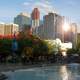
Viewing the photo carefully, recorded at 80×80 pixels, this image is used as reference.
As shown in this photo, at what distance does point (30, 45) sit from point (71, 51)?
97.6 metres

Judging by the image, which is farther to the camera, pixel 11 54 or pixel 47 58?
pixel 47 58

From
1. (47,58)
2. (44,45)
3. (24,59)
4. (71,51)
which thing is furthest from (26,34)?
(71,51)

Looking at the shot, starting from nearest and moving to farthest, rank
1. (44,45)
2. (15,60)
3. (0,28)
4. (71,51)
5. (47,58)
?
(15,60) → (44,45) → (47,58) → (0,28) → (71,51)

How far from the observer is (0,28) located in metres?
167

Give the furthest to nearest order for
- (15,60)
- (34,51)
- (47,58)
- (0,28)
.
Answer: (0,28) → (47,58) → (34,51) → (15,60)

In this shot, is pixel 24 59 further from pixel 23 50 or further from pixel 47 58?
pixel 47 58

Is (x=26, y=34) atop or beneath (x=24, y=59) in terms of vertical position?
atop

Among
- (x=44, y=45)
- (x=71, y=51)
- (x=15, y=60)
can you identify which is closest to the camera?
(x=15, y=60)

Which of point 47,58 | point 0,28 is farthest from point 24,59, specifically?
point 0,28

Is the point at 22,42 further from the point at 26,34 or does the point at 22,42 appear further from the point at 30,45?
the point at 26,34

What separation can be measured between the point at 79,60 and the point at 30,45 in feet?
144

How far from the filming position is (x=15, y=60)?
95.9 m

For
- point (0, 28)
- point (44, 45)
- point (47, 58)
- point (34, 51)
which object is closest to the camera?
point (34, 51)

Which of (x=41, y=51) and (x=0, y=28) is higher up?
(x=0, y=28)
